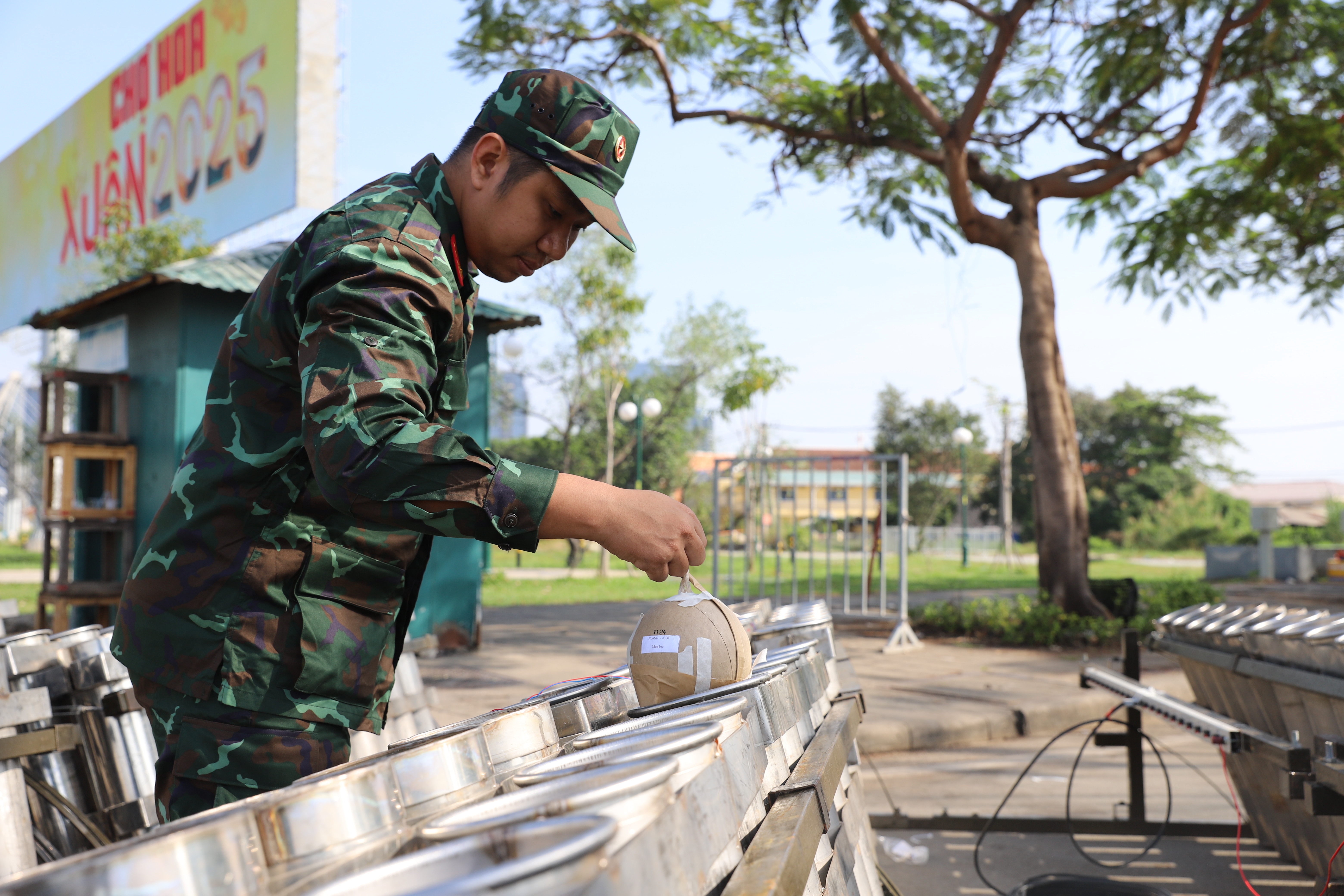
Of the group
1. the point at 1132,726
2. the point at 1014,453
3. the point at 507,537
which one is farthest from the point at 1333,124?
the point at 1014,453

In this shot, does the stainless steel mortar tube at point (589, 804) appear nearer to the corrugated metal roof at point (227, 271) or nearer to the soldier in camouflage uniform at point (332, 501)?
the soldier in camouflage uniform at point (332, 501)

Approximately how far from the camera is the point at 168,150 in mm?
26406

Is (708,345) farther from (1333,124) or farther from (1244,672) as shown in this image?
(1244,672)

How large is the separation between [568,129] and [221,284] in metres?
7.08

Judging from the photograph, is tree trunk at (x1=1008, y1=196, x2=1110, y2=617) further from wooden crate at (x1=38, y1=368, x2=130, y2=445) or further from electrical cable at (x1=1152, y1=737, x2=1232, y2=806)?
wooden crate at (x1=38, y1=368, x2=130, y2=445)

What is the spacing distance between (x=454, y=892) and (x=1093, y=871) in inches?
161

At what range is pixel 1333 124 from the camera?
10.4 metres

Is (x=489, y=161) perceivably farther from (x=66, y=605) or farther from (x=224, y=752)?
(x=66, y=605)

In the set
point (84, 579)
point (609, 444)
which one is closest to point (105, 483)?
point (84, 579)

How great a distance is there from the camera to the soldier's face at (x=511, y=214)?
1729 millimetres

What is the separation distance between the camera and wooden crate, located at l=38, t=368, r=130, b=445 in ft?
27.0

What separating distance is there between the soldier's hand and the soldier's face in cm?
49

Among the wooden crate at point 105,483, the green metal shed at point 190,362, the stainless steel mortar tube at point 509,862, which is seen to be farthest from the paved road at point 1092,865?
the wooden crate at point 105,483

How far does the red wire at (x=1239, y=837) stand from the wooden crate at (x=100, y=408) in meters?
8.27
